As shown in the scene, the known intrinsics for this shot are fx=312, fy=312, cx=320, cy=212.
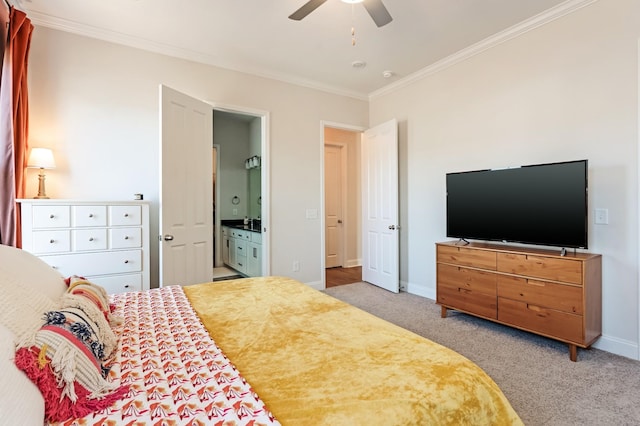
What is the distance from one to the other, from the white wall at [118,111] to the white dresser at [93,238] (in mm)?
513

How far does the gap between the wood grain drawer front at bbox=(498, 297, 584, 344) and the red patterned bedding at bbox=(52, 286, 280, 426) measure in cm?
258

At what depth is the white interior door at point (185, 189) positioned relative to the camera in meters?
2.94

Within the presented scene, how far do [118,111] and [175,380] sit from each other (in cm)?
308

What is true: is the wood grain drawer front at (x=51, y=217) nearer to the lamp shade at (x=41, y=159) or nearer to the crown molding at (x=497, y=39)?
the lamp shade at (x=41, y=159)

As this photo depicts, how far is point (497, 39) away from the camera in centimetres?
324

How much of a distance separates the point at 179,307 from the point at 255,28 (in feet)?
8.79

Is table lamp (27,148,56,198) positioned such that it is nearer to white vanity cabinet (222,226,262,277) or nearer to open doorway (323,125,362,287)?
white vanity cabinet (222,226,262,277)

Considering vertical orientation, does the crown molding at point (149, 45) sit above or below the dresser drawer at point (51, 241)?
above

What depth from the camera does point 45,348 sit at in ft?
2.87

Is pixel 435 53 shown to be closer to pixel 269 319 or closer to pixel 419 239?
pixel 419 239

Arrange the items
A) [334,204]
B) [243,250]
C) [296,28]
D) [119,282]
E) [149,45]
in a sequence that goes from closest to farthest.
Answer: [119,282] → [296,28] → [149,45] → [243,250] → [334,204]

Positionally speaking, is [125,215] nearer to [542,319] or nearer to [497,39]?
[542,319]

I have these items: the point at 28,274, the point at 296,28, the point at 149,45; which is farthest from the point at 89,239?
the point at 296,28

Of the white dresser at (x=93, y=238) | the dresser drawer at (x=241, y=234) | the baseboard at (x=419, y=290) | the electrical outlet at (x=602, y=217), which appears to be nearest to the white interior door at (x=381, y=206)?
the baseboard at (x=419, y=290)
